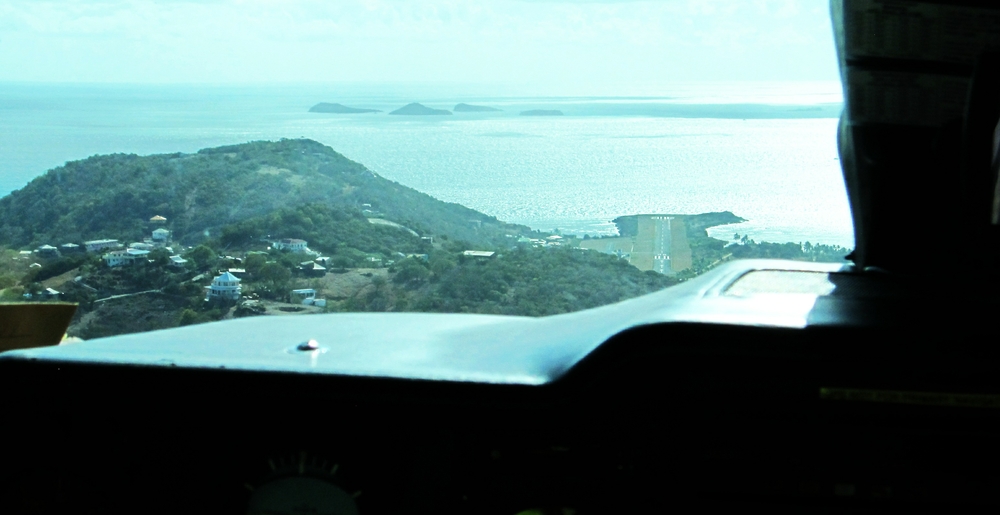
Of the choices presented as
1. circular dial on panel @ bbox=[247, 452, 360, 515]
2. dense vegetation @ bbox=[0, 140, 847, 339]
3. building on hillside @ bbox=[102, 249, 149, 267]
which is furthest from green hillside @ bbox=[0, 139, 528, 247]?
circular dial on panel @ bbox=[247, 452, 360, 515]

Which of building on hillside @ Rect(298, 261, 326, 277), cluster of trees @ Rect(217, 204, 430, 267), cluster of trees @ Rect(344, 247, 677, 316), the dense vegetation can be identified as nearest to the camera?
cluster of trees @ Rect(344, 247, 677, 316)

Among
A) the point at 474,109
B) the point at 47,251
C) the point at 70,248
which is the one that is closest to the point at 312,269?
the point at 70,248

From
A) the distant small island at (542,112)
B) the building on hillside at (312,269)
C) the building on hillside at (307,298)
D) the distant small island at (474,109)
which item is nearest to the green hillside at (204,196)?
the building on hillside at (312,269)

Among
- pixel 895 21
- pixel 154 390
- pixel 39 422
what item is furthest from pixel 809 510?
pixel 39 422

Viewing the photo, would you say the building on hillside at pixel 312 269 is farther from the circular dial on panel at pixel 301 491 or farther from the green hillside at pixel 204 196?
the circular dial on panel at pixel 301 491

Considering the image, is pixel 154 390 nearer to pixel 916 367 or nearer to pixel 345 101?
pixel 916 367

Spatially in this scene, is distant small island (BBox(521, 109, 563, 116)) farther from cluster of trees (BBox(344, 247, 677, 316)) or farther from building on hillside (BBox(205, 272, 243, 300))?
building on hillside (BBox(205, 272, 243, 300))
